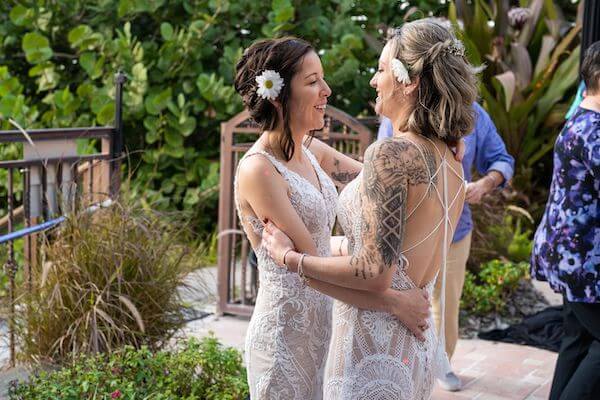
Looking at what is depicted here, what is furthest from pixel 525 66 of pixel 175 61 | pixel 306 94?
pixel 306 94

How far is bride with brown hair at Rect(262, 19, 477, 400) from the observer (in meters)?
2.35

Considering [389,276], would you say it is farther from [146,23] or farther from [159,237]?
[146,23]

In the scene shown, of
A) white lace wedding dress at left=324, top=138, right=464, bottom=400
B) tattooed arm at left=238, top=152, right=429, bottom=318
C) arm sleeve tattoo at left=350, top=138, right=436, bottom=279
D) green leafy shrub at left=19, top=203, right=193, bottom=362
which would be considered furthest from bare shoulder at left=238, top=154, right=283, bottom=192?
green leafy shrub at left=19, top=203, right=193, bottom=362

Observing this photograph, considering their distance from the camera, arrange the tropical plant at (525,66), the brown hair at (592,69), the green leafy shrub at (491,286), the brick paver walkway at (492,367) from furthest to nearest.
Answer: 1. the tropical plant at (525,66)
2. the green leafy shrub at (491,286)
3. the brick paver walkway at (492,367)
4. the brown hair at (592,69)

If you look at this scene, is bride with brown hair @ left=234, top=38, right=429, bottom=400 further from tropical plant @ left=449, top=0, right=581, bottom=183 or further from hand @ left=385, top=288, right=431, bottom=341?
tropical plant @ left=449, top=0, right=581, bottom=183

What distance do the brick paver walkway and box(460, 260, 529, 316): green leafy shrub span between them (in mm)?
509

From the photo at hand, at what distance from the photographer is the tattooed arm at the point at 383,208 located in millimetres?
2328

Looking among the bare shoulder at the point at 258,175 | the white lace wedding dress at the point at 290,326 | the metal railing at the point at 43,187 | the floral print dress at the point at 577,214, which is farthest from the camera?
the metal railing at the point at 43,187

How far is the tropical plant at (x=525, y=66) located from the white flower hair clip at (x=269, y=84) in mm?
6020

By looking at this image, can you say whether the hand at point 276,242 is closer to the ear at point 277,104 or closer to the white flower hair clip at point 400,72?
the ear at point 277,104

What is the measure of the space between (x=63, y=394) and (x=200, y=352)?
749 millimetres

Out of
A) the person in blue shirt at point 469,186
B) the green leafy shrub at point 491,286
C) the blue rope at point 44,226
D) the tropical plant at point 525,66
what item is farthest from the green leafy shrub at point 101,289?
the tropical plant at point 525,66

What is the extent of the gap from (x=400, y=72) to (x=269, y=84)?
0.45 metres

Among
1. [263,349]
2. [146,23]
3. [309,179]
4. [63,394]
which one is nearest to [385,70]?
[309,179]
